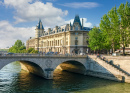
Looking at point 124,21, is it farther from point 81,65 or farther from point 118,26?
point 81,65

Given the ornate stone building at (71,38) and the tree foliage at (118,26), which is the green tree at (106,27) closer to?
the tree foliage at (118,26)

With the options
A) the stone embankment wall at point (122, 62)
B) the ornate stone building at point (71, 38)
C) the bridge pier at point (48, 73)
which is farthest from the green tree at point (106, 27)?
the bridge pier at point (48, 73)

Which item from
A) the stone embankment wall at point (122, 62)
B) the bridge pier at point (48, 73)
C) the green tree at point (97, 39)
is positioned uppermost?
the green tree at point (97, 39)

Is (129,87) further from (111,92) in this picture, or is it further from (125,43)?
(125,43)

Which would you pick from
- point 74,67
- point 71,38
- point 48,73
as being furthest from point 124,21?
point 71,38

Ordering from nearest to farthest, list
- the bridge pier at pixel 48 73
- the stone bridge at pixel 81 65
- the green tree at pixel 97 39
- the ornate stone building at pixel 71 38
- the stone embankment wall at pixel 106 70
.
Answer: the stone bridge at pixel 81 65 < the stone embankment wall at pixel 106 70 < the bridge pier at pixel 48 73 < the green tree at pixel 97 39 < the ornate stone building at pixel 71 38

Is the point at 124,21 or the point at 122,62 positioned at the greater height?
the point at 124,21

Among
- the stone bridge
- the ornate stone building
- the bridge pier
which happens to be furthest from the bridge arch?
the ornate stone building

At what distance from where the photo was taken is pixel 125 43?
199ft

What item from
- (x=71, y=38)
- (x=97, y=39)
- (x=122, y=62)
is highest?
(x=71, y=38)

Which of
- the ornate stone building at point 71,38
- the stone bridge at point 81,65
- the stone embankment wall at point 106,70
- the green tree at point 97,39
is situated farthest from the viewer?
the ornate stone building at point 71,38

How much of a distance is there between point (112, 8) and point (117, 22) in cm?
581

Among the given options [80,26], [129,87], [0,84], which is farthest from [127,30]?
[0,84]

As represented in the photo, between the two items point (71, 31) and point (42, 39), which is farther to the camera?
point (42, 39)
